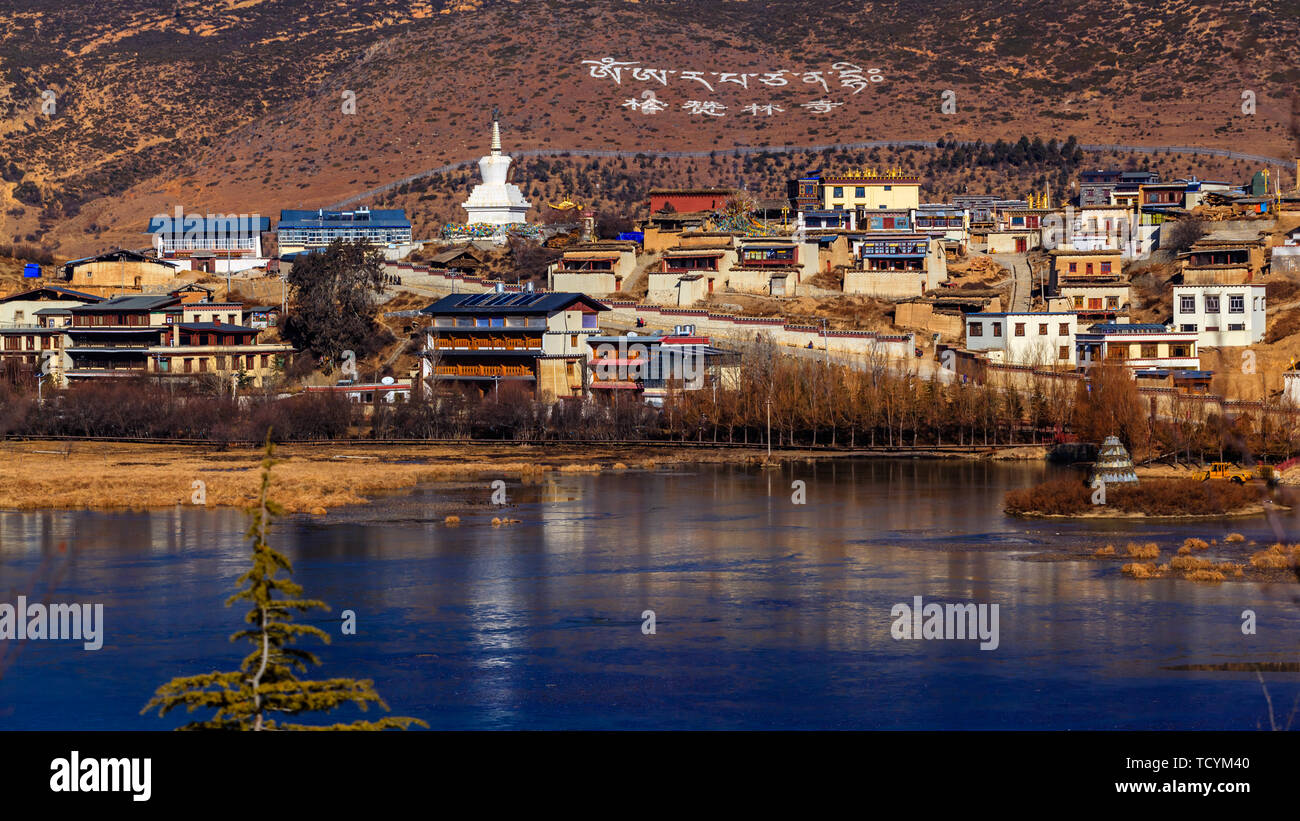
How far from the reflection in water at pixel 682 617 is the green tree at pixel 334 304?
34.0 m

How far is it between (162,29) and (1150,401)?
161 m

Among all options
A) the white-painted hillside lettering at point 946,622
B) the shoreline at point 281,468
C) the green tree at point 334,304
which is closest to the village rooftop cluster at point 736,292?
the green tree at point 334,304

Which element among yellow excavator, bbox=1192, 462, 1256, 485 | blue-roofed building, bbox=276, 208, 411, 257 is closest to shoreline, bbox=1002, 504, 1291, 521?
yellow excavator, bbox=1192, 462, 1256, 485

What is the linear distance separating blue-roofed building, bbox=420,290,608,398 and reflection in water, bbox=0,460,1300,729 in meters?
26.2

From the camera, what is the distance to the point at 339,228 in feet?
357

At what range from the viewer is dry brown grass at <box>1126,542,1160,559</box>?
130 ft

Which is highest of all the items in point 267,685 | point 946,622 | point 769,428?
point 769,428

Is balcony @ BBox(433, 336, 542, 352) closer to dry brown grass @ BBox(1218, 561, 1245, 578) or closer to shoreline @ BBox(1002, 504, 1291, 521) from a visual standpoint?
shoreline @ BBox(1002, 504, 1291, 521)

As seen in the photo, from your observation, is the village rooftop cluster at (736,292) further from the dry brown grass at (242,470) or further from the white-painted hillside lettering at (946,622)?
the white-painted hillside lettering at (946,622)

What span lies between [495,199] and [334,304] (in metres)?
29.7
